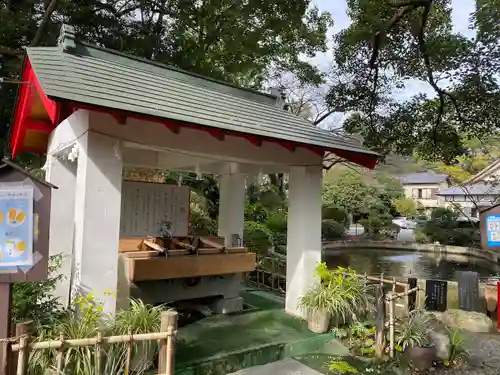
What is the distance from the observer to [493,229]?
647 centimetres

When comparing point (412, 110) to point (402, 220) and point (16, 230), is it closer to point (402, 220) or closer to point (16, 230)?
point (16, 230)

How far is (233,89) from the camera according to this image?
26.9ft

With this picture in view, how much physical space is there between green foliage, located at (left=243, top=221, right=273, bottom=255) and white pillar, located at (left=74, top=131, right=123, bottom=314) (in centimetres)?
914

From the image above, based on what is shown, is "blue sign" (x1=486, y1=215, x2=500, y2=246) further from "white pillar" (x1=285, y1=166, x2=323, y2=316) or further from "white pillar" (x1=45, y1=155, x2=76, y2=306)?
"white pillar" (x1=45, y1=155, x2=76, y2=306)

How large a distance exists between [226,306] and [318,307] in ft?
6.10

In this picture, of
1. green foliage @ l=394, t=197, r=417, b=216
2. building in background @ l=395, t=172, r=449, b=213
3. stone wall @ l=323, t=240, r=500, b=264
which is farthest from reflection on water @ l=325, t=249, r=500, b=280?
building in background @ l=395, t=172, r=449, b=213

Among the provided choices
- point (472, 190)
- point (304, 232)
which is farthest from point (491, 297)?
point (472, 190)

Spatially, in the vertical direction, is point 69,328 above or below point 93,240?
below

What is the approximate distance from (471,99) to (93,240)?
14.3 metres

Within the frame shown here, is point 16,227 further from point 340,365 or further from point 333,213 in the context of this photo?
point 333,213

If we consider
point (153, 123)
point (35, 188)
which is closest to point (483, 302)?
point (153, 123)

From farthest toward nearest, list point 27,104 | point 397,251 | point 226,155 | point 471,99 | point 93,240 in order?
point 397,251 → point 471,99 → point 27,104 → point 226,155 → point 93,240

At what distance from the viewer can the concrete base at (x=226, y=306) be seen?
23.7 feet

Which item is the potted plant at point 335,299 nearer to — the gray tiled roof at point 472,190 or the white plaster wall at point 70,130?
the white plaster wall at point 70,130
